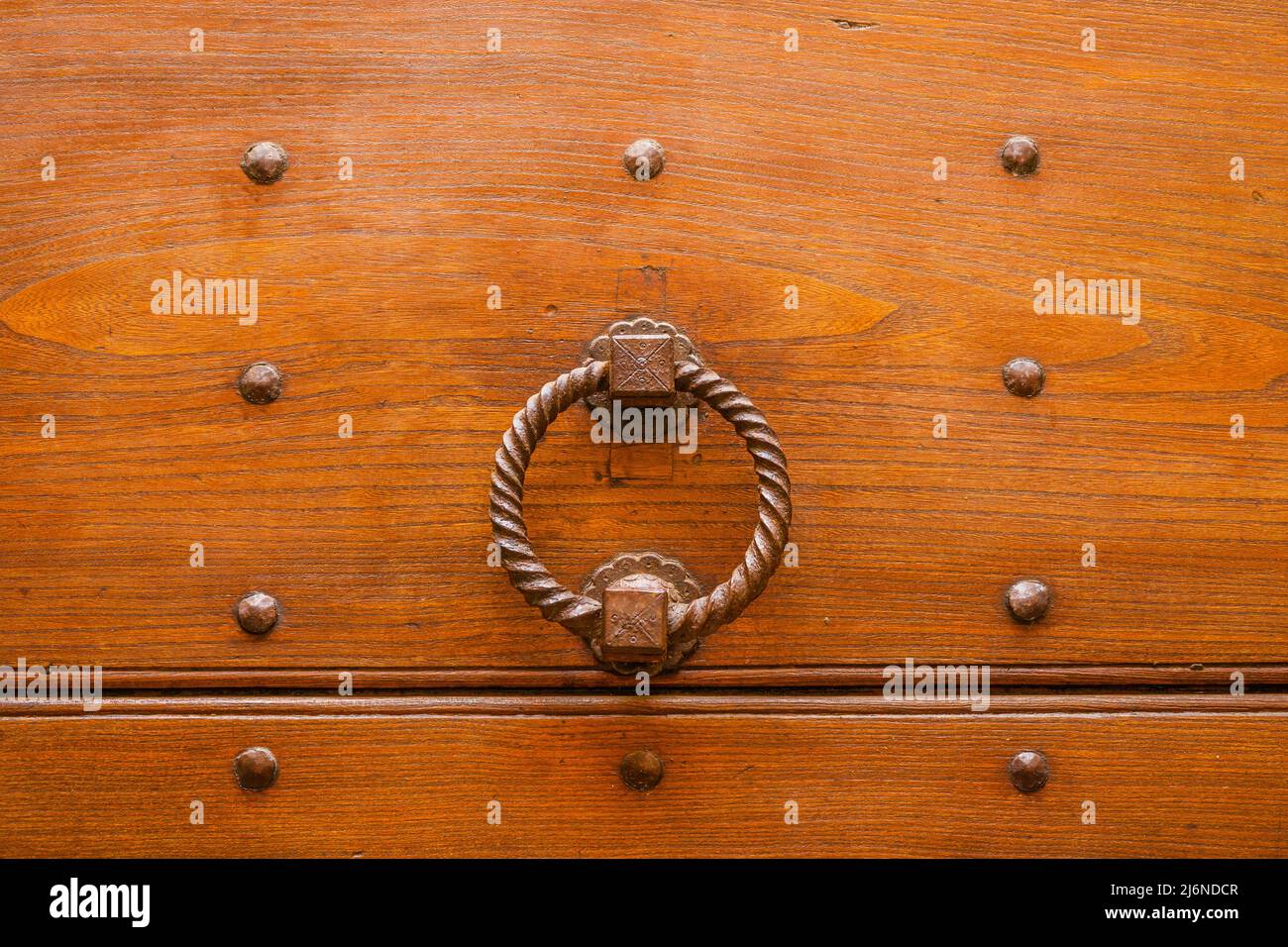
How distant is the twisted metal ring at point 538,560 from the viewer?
57 centimetres

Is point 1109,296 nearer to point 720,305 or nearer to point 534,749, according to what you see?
point 720,305

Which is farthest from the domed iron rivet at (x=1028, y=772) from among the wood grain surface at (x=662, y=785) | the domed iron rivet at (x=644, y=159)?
the domed iron rivet at (x=644, y=159)

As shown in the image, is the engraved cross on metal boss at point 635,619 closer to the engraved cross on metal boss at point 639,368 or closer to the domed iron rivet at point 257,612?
the engraved cross on metal boss at point 639,368

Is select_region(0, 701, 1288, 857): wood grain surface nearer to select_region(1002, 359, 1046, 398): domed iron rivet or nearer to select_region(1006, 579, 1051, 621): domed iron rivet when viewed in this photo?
select_region(1006, 579, 1051, 621): domed iron rivet

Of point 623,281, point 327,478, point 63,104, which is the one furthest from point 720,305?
point 63,104

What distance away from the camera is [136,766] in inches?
25.7

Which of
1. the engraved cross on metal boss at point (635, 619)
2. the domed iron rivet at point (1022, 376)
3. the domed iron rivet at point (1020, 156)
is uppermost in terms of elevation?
the domed iron rivet at point (1020, 156)

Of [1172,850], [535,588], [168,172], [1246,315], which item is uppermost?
[168,172]

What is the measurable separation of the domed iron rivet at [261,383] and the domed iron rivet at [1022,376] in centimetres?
46

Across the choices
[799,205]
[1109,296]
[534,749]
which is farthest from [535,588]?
[1109,296]

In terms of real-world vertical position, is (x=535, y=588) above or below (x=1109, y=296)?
below

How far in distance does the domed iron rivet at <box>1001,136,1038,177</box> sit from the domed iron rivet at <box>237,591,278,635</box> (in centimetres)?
54

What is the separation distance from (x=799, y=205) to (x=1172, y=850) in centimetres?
48

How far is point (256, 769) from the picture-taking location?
64 centimetres
